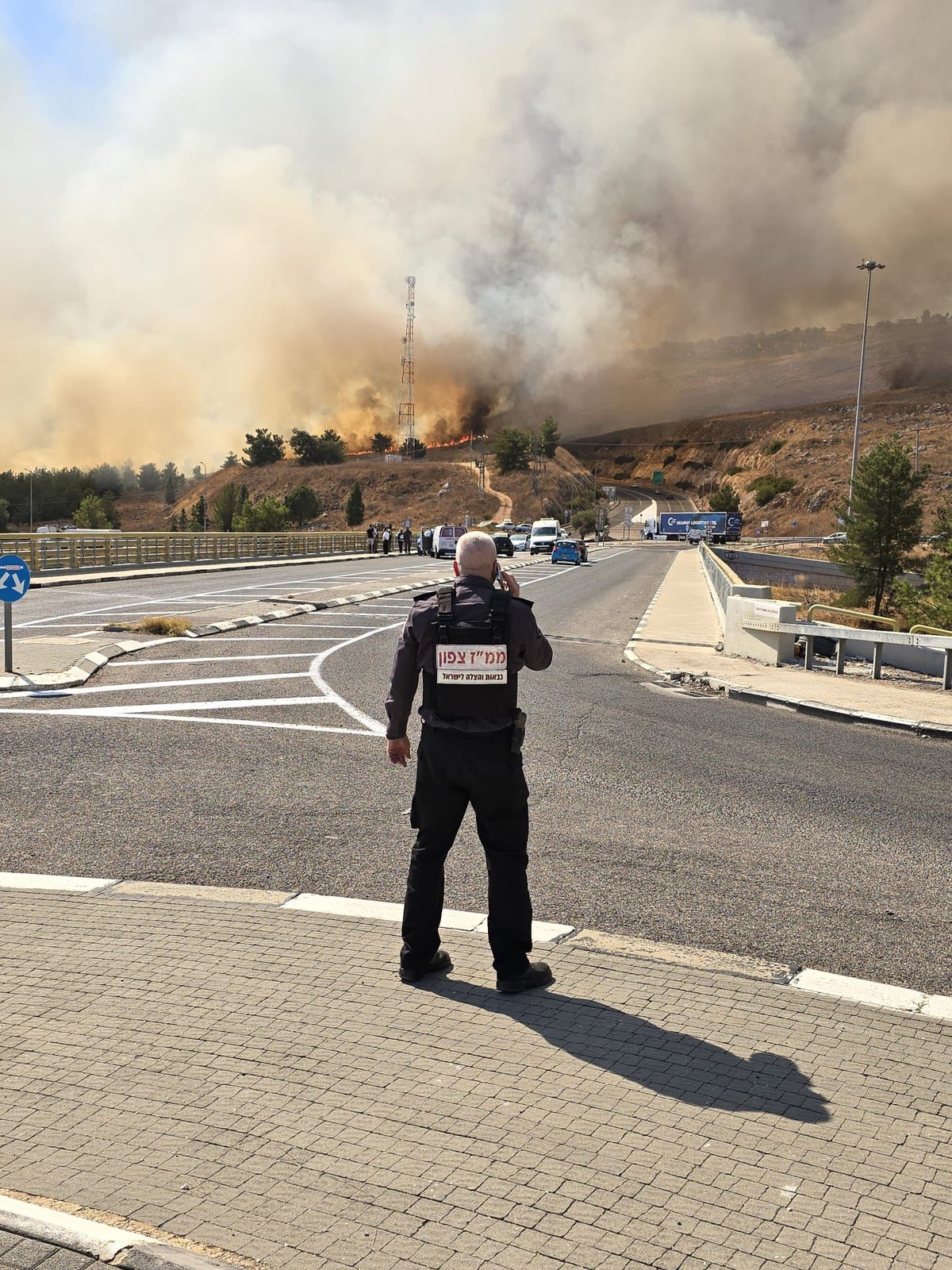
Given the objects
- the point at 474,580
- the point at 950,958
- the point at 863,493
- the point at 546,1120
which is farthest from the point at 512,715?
A: the point at 863,493

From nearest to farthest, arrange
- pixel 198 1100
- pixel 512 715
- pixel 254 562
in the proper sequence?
pixel 198 1100
pixel 512 715
pixel 254 562

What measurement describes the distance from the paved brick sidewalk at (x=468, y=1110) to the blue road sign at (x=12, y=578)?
976 cm

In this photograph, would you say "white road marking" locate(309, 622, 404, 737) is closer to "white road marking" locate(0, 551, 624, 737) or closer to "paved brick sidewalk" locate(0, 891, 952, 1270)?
"white road marking" locate(0, 551, 624, 737)

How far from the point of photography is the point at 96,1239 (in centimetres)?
319

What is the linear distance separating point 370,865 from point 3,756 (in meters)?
4.51

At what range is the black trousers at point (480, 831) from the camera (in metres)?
5.04

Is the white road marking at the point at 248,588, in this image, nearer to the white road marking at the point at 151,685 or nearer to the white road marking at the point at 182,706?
the white road marking at the point at 151,685

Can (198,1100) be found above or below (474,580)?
below

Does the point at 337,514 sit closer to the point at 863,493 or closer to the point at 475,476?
the point at 475,476

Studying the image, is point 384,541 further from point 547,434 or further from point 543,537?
point 547,434

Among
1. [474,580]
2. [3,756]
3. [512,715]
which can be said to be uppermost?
[474,580]

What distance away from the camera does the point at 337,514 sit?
628 feet

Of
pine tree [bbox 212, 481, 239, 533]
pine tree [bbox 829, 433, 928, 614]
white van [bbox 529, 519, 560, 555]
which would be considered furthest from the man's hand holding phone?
pine tree [bbox 212, 481, 239, 533]

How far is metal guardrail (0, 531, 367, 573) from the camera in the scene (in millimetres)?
40031
